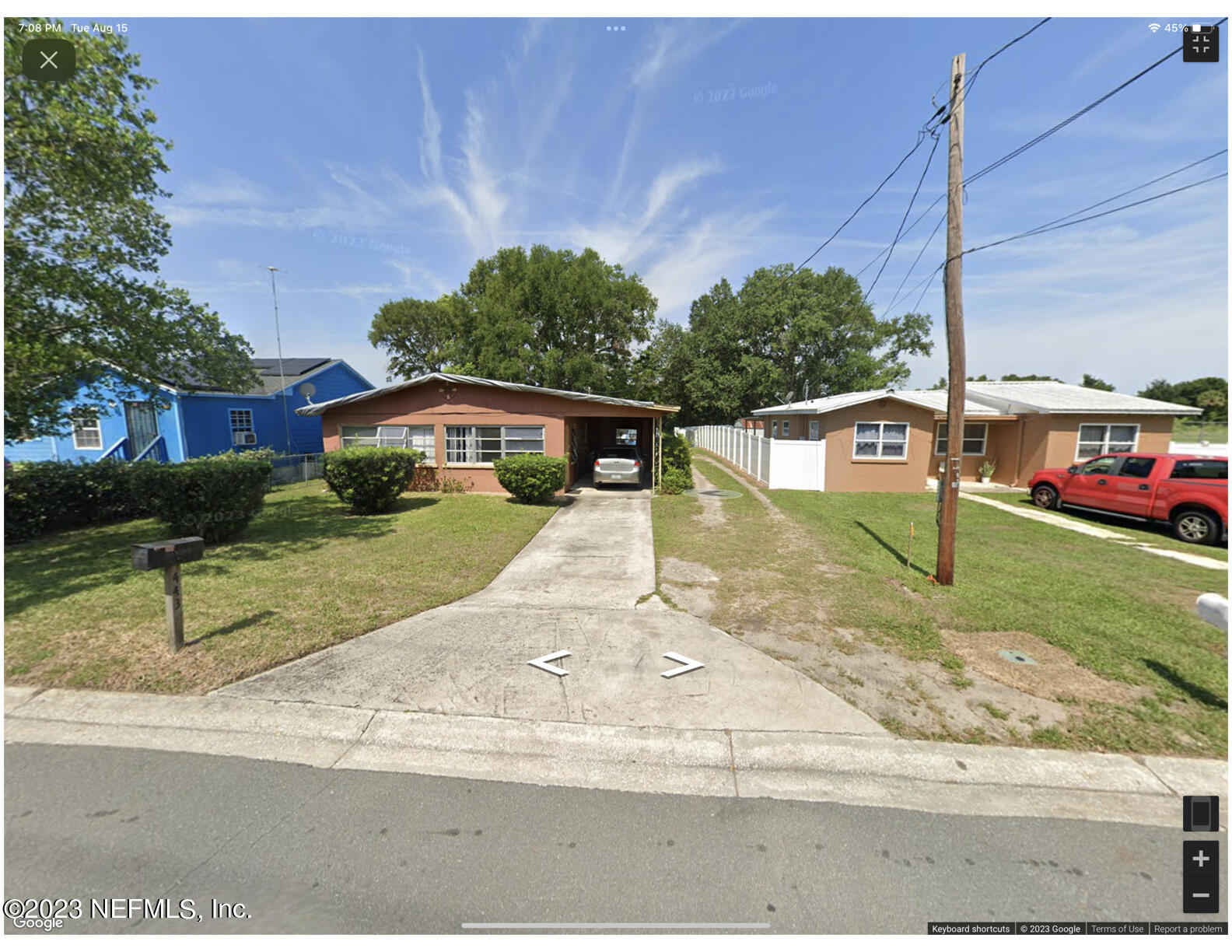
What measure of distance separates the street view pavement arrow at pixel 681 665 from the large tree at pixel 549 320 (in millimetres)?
25299

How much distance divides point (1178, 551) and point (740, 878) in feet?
34.0

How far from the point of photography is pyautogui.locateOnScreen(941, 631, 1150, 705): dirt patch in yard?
11.8 ft

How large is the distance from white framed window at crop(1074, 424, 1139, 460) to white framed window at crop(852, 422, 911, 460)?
560cm

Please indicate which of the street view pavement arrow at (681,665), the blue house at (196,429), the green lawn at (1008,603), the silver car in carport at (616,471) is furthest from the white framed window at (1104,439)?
the blue house at (196,429)

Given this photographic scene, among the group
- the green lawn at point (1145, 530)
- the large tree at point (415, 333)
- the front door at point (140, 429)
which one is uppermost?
the large tree at point (415, 333)

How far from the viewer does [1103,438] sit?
1468cm

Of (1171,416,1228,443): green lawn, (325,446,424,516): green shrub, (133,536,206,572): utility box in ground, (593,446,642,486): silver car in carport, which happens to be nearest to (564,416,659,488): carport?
(593,446,642,486): silver car in carport

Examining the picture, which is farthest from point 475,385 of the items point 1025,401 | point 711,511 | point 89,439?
point 1025,401

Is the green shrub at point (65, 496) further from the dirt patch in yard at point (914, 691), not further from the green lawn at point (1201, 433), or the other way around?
the green lawn at point (1201, 433)

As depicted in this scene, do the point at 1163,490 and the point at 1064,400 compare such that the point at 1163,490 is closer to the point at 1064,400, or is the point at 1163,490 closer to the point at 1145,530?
the point at 1145,530

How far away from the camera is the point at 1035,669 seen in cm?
397

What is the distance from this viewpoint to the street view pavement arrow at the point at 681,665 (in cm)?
402

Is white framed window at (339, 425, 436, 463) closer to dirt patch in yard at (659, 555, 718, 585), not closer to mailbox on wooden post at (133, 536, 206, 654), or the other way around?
dirt patch in yard at (659, 555, 718, 585)

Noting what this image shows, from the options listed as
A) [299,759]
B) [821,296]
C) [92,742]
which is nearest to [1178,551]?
[299,759]
